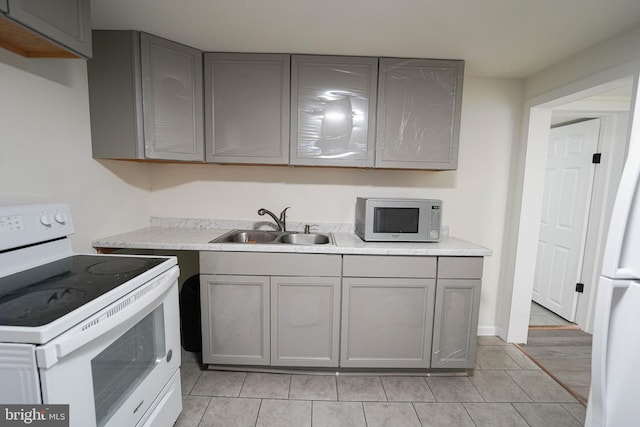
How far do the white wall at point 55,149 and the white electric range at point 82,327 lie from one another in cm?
19

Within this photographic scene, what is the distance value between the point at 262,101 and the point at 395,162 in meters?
1.06

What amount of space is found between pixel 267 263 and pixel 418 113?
4.90 feet

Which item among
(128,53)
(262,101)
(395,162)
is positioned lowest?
(395,162)

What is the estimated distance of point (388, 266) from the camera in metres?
1.82

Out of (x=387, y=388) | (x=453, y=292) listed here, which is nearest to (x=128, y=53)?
(x=453, y=292)

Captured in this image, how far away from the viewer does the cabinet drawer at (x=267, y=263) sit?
Result: 1.80 m

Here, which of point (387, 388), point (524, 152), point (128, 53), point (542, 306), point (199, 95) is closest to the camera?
point (128, 53)

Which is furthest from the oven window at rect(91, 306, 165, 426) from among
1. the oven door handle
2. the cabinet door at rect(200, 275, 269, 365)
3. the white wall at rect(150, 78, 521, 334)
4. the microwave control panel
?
the microwave control panel

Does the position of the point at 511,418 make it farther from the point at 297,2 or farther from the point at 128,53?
the point at 128,53

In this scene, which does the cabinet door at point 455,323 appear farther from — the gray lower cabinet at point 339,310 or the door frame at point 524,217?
the door frame at point 524,217

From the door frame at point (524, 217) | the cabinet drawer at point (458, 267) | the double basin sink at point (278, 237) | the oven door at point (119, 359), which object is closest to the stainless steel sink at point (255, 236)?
the double basin sink at point (278, 237)

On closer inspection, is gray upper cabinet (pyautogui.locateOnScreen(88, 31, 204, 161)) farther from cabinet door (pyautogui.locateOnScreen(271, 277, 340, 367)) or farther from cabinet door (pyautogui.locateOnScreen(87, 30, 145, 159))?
cabinet door (pyautogui.locateOnScreen(271, 277, 340, 367))

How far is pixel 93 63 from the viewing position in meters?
1.69

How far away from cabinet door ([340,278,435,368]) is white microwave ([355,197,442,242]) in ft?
1.04
